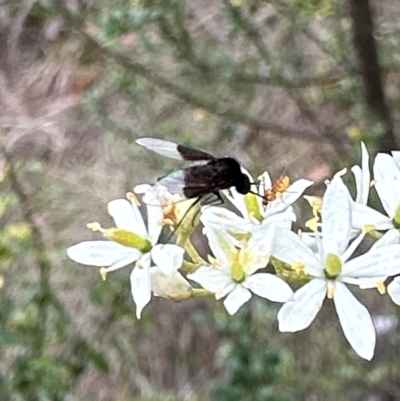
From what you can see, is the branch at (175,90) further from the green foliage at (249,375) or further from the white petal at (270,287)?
the white petal at (270,287)

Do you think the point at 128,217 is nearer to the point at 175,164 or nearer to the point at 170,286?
the point at 170,286

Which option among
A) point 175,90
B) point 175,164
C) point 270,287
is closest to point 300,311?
point 270,287

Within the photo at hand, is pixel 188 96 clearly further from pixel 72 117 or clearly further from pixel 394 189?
pixel 72 117

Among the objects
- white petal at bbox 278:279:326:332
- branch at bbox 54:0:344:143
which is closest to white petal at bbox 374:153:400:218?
white petal at bbox 278:279:326:332

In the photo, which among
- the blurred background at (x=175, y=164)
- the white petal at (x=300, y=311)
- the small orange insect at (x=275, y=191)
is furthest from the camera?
the blurred background at (x=175, y=164)

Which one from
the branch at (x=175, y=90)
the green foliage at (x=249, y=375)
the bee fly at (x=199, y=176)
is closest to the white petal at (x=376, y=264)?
the bee fly at (x=199, y=176)

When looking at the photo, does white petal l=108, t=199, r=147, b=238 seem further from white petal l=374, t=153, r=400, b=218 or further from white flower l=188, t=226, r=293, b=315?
white petal l=374, t=153, r=400, b=218

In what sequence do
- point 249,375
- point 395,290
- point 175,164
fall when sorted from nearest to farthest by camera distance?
point 395,290 → point 249,375 → point 175,164

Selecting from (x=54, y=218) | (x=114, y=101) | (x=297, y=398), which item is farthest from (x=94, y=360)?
(x=114, y=101)
